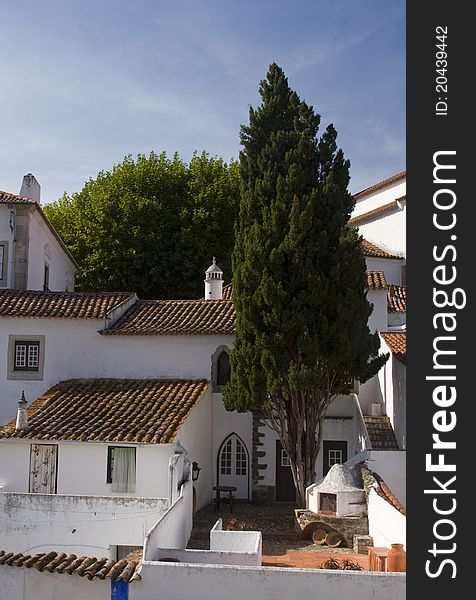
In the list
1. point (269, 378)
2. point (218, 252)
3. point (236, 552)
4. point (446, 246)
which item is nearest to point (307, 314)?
point (269, 378)

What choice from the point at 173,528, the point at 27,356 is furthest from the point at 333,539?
the point at 27,356

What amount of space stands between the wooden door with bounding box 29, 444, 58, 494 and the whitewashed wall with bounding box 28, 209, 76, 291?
9.24 metres

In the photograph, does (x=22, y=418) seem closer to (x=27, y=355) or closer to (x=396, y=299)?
(x=27, y=355)

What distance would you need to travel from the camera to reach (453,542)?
773 cm

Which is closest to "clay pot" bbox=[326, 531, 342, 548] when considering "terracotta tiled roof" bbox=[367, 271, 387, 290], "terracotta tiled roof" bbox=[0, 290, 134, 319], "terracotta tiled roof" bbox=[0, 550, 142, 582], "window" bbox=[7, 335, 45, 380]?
"terracotta tiled roof" bbox=[0, 550, 142, 582]

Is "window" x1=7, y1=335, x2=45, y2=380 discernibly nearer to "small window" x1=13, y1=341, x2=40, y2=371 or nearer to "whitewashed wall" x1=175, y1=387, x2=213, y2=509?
"small window" x1=13, y1=341, x2=40, y2=371

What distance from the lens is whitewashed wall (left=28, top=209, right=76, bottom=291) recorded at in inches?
1019

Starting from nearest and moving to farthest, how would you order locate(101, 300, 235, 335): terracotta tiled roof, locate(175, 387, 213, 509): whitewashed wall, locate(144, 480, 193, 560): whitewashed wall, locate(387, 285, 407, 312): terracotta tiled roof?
1. locate(144, 480, 193, 560): whitewashed wall
2. locate(175, 387, 213, 509): whitewashed wall
3. locate(101, 300, 235, 335): terracotta tiled roof
4. locate(387, 285, 407, 312): terracotta tiled roof

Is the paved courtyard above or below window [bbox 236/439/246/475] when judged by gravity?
below

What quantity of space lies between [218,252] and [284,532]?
19366 mm

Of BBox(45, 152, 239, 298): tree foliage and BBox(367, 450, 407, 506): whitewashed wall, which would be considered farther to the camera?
BBox(45, 152, 239, 298): tree foliage

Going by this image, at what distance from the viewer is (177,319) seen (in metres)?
22.5

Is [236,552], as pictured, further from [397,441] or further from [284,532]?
[397,441]

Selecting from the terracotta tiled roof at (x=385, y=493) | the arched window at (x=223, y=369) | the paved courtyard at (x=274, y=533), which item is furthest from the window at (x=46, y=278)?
the terracotta tiled roof at (x=385, y=493)
